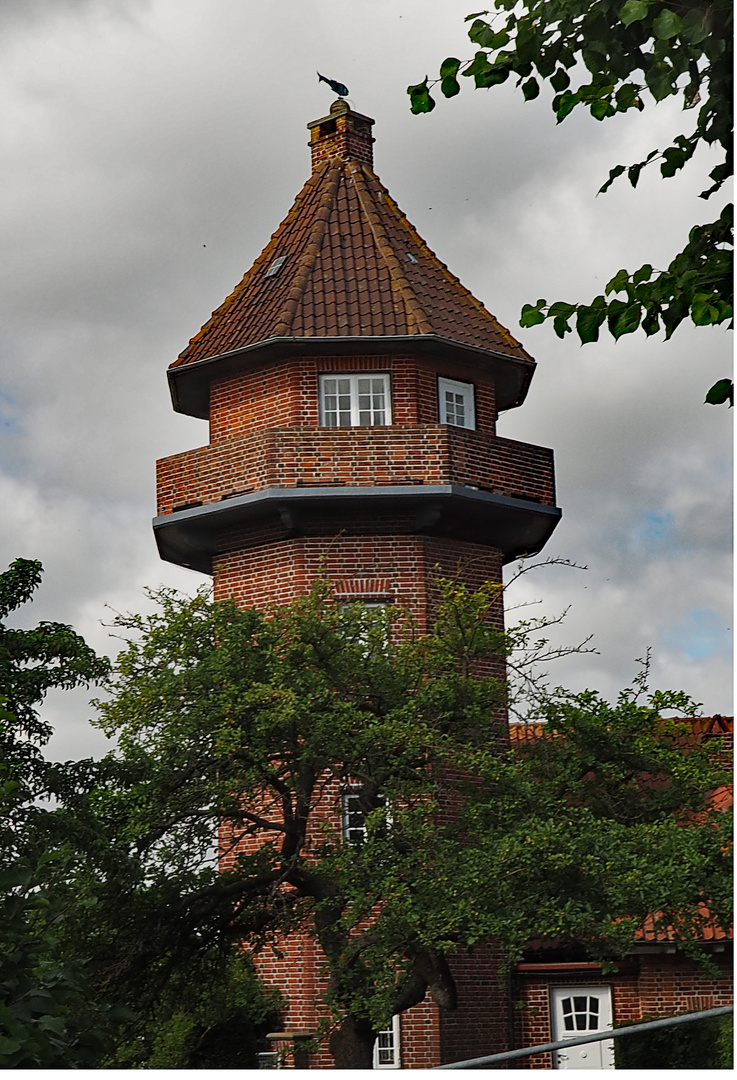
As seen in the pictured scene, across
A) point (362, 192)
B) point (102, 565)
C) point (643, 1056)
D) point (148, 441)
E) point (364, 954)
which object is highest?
point (362, 192)

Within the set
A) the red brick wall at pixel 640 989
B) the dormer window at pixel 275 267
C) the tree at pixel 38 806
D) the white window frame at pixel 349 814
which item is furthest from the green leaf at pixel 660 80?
the dormer window at pixel 275 267

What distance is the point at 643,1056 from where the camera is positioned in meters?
7.04

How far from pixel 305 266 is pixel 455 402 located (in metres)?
1.49

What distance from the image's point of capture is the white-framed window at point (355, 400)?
9.46 metres

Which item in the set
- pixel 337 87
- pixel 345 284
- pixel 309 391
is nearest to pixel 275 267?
pixel 345 284

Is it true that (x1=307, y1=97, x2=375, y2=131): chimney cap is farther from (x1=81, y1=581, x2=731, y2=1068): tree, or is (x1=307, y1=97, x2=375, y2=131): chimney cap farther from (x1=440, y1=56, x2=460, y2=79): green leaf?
(x1=440, y1=56, x2=460, y2=79): green leaf

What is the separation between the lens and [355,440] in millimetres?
9062

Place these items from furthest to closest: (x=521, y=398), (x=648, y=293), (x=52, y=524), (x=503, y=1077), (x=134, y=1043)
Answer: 1. (x=521, y=398)
2. (x=52, y=524)
3. (x=134, y=1043)
4. (x=503, y=1077)
5. (x=648, y=293)

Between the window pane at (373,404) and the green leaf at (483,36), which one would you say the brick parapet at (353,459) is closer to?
the window pane at (373,404)

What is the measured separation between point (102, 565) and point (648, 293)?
4583 mm

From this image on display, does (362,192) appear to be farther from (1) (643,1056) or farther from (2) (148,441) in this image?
(1) (643,1056)

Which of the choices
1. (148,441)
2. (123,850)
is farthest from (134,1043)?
(148,441)

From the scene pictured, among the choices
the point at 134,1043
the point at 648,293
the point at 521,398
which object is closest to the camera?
the point at 648,293

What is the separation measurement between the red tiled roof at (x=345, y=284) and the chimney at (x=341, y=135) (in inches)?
12.6
